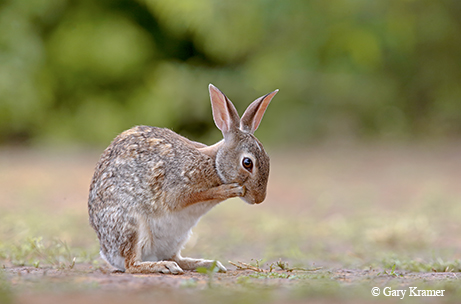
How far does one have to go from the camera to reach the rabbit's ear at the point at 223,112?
392 cm

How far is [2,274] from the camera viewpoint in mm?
3191

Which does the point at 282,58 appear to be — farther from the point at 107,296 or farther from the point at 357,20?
the point at 107,296

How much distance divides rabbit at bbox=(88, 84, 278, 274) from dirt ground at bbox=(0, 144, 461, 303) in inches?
9.6

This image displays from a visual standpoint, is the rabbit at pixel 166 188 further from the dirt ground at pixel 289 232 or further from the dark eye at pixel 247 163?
the dirt ground at pixel 289 232

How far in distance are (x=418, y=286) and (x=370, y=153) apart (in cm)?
842

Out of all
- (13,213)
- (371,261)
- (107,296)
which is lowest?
(107,296)

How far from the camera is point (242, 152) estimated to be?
379cm

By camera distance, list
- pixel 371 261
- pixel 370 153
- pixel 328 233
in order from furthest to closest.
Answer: pixel 370 153 < pixel 328 233 < pixel 371 261

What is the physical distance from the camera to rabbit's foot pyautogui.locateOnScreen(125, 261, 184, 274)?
3.57m

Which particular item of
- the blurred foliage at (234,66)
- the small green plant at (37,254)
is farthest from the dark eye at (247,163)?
the blurred foliage at (234,66)

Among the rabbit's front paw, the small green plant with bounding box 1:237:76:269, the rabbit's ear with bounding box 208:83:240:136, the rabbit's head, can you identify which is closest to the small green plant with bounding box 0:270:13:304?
the small green plant with bounding box 1:237:76:269

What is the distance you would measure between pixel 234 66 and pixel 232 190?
27.6 feet

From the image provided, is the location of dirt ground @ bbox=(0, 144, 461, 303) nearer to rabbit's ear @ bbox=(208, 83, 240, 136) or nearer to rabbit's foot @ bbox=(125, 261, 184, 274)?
rabbit's foot @ bbox=(125, 261, 184, 274)

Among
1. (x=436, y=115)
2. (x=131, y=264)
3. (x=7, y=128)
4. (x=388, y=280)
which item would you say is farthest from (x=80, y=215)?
(x=436, y=115)
